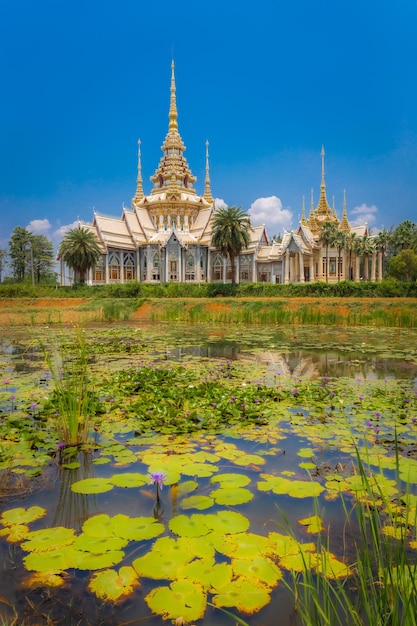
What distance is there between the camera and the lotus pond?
227cm

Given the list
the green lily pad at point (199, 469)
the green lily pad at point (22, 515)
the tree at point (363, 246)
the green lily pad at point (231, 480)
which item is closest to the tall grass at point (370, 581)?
the green lily pad at point (231, 480)

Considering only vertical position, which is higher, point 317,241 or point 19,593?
point 317,241

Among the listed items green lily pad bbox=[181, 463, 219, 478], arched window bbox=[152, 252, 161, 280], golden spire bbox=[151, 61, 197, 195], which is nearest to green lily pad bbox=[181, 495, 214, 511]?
green lily pad bbox=[181, 463, 219, 478]

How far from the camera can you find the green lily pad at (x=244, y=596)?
2230 millimetres

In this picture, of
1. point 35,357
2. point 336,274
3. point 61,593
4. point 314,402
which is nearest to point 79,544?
point 61,593

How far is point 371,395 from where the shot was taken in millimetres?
6285

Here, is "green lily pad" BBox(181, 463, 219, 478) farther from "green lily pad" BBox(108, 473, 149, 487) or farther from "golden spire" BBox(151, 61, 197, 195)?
"golden spire" BBox(151, 61, 197, 195)

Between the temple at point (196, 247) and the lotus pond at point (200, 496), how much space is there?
3795 centimetres

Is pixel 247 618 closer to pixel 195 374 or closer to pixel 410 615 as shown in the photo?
pixel 410 615

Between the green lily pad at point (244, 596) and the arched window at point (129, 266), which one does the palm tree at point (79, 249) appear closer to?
the arched window at point (129, 266)

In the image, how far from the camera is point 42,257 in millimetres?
59219

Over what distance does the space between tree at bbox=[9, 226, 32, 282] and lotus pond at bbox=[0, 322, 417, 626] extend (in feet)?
174

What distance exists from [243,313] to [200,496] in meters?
16.8

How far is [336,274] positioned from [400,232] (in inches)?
493
